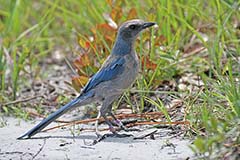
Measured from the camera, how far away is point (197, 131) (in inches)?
175

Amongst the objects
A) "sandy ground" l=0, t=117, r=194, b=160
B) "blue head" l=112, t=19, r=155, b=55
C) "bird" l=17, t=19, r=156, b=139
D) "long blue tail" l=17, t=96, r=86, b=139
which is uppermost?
"blue head" l=112, t=19, r=155, b=55

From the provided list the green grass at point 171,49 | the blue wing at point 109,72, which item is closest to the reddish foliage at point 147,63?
the green grass at point 171,49

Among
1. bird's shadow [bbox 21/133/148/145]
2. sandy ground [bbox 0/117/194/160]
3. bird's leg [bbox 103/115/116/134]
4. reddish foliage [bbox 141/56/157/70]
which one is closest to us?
sandy ground [bbox 0/117/194/160]

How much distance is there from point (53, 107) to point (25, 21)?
2.18 meters

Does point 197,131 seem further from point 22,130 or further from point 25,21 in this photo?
point 25,21

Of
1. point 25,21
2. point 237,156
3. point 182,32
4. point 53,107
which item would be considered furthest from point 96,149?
point 25,21

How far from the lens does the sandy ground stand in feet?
14.1

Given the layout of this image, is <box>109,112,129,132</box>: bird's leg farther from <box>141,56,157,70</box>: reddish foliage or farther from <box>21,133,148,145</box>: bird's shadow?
<box>141,56,157,70</box>: reddish foliage

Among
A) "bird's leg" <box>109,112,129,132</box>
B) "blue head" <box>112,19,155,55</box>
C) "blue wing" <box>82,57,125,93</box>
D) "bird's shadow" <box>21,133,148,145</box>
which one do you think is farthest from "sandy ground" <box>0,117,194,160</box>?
"blue head" <box>112,19,155,55</box>

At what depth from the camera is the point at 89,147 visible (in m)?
4.63

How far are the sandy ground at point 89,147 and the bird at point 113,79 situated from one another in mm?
140

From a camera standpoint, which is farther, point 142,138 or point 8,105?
point 8,105

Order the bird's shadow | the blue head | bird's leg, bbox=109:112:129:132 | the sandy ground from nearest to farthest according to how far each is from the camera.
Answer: the sandy ground < the bird's shadow < bird's leg, bbox=109:112:129:132 < the blue head

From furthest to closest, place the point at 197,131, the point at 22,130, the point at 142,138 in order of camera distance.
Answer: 1. the point at 22,130
2. the point at 142,138
3. the point at 197,131
